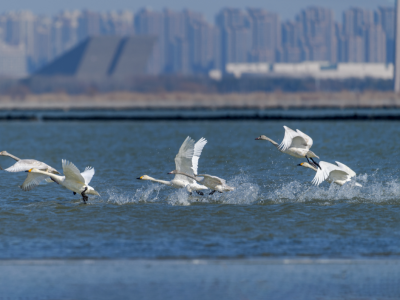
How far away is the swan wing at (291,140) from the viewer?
13.7 m

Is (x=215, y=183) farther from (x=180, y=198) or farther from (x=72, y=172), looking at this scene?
(x=72, y=172)

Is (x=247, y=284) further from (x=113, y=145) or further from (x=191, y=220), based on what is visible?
(x=113, y=145)

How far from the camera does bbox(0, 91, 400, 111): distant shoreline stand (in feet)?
270

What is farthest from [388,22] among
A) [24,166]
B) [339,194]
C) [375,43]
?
[24,166]

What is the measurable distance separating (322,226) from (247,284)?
4054mm

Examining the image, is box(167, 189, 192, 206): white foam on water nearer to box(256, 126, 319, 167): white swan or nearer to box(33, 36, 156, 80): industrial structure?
box(256, 126, 319, 167): white swan

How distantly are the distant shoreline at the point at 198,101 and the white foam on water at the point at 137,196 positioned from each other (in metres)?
60.6

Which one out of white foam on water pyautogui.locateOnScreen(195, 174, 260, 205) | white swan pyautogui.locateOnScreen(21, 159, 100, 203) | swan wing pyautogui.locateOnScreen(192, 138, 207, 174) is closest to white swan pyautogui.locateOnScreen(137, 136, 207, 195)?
swan wing pyautogui.locateOnScreen(192, 138, 207, 174)

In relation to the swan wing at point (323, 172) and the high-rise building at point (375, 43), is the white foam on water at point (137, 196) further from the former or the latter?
the high-rise building at point (375, 43)

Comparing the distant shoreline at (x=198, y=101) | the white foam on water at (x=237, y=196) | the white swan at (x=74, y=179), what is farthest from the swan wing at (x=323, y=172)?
the distant shoreline at (x=198, y=101)

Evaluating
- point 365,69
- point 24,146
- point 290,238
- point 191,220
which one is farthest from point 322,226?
point 365,69

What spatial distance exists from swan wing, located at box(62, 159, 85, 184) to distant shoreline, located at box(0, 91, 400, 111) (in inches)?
2501

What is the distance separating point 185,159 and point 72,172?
2301 mm

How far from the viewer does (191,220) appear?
40.4 ft
